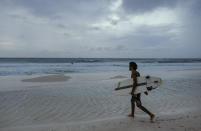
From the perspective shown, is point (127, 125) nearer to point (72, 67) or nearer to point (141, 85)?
point (141, 85)

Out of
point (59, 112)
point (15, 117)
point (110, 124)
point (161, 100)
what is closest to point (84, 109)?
point (59, 112)

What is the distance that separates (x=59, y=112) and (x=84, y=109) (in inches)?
33.1

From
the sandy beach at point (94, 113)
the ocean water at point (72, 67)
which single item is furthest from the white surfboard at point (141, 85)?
the ocean water at point (72, 67)

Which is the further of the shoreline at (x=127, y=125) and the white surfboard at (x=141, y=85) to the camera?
the white surfboard at (x=141, y=85)

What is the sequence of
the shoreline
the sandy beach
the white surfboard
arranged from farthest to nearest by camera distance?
the white surfboard
the sandy beach
the shoreline

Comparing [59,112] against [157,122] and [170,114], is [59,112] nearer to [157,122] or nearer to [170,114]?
[157,122]

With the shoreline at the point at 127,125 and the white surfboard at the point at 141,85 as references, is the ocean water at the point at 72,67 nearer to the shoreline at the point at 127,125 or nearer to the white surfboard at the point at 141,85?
the shoreline at the point at 127,125

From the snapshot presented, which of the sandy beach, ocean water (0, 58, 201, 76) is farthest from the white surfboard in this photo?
ocean water (0, 58, 201, 76)

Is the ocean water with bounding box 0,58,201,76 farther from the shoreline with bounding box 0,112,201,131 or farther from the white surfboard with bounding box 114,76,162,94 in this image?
the white surfboard with bounding box 114,76,162,94

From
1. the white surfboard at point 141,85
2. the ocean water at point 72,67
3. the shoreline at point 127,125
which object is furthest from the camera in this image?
the ocean water at point 72,67

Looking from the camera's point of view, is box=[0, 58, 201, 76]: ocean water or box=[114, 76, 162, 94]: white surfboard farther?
box=[0, 58, 201, 76]: ocean water

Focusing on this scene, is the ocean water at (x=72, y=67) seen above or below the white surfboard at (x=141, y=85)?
below

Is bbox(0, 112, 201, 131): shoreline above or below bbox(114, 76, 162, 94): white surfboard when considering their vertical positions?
below

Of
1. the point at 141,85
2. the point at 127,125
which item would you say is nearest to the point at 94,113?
the point at 127,125
